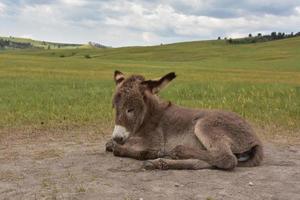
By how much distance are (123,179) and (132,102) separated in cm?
154

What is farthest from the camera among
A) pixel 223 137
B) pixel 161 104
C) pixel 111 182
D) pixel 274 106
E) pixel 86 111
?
pixel 274 106

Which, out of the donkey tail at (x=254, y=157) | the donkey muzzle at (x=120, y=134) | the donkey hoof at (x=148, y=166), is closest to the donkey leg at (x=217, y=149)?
the donkey tail at (x=254, y=157)

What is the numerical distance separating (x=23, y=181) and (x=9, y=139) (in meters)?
4.94

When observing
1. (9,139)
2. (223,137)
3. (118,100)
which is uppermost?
(118,100)

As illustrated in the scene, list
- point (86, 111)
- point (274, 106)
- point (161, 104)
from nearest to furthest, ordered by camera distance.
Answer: point (161, 104), point (86, 111), point (274, 106)

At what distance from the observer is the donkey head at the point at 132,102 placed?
8352 millimetres

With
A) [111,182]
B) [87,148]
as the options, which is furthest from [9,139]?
[111,182]

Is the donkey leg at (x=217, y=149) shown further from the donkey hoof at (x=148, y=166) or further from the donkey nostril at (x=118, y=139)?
the donkey nostril at (x=118, y=139)

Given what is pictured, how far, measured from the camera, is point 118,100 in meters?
8.48

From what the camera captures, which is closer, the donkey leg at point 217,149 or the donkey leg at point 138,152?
the donkey leg at point 217,149

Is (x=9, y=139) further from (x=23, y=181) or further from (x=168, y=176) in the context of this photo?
(x=168, y=176)

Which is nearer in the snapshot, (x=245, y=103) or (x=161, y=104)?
(x=161, y=104)

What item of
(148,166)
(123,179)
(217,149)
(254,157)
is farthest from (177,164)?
(254,157)

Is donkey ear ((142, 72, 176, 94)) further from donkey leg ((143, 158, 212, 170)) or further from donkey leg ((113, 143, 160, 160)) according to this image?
donkey leg ((143, 158, 212, 170))
